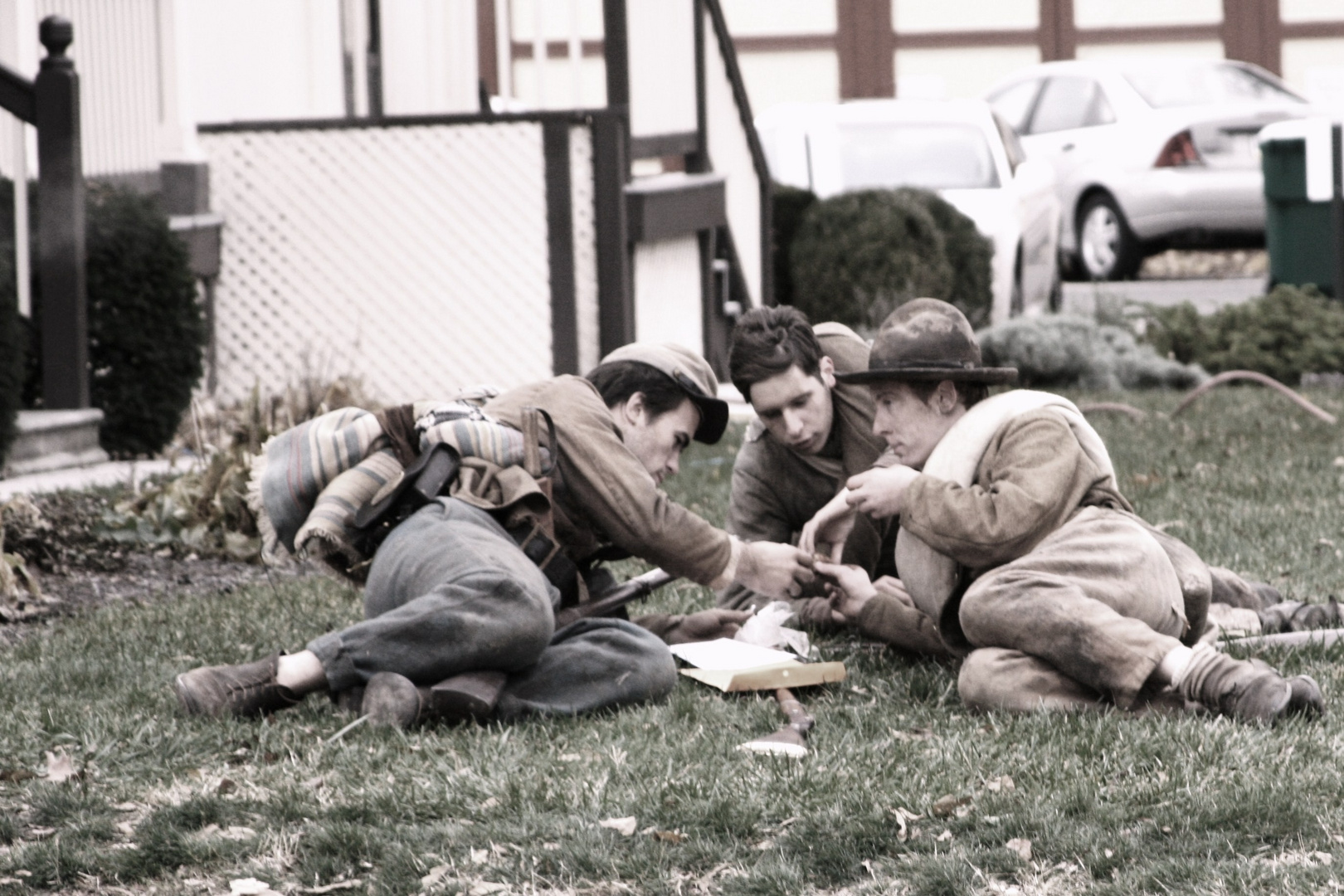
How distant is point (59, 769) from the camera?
4289 mm

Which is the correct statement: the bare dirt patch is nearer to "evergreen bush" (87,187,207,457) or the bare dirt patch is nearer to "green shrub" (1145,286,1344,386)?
→ "evergreen bush" (87,187,207,457)

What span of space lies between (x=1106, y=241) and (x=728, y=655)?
14.4 meters

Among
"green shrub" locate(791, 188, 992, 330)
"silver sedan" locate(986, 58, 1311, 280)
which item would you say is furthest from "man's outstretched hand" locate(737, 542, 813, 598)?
"silver sedan" locate(986, 58, 1311, 280)

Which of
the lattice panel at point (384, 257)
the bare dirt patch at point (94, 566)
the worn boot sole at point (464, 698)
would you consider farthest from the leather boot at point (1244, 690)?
the lattice panel at point (384, 257)

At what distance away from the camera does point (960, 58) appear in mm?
27359

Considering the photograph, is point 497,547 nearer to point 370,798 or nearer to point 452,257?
point 370,798

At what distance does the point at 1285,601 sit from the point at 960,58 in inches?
882

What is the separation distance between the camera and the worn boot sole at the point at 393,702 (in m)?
4.45

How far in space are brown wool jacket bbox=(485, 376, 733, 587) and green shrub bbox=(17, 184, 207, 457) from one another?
15.4 feet

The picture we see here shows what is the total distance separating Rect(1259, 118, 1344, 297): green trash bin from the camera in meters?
14.1

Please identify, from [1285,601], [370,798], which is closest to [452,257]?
[1285,601]

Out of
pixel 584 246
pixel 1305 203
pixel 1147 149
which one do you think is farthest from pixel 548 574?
pixel 1147 149

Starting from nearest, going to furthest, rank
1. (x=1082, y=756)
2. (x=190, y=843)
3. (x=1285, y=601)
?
(x=190, y=843), (x=1082, y=756), (x=1285, y=601)

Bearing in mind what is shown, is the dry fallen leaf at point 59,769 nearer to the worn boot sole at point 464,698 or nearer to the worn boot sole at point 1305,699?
the worn boot sole at point 464,698
